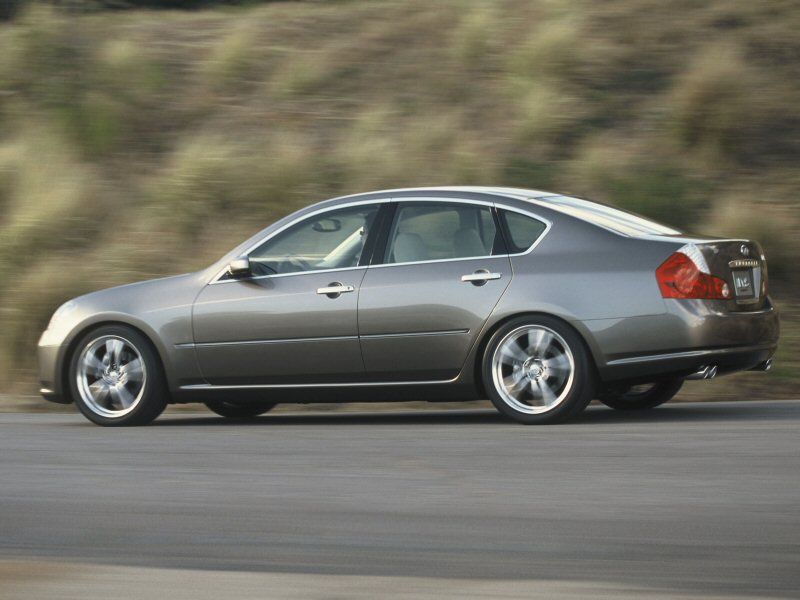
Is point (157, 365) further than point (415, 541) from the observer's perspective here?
Yes

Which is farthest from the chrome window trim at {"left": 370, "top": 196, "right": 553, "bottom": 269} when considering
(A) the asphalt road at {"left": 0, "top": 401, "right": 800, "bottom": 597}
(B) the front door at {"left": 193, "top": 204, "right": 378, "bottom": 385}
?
(A) the asphalt road at {"left": 0, "top": 401, "right": 800, "bottom": 597}

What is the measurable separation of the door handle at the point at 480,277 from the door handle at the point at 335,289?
0.79 m

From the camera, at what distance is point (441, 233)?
902 centimetres

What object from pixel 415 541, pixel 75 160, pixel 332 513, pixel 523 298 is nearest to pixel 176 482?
pixel 332 513

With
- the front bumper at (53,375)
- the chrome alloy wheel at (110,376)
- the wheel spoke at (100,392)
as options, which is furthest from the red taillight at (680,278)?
the front bumper at (53,375)

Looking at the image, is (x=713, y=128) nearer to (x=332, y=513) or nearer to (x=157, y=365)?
(x=157, y=365)

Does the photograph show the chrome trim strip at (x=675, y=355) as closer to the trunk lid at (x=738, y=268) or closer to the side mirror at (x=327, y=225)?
the trunk lid at (x=738, y=268)

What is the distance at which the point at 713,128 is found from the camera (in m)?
16.1

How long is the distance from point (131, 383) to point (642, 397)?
3.60 m

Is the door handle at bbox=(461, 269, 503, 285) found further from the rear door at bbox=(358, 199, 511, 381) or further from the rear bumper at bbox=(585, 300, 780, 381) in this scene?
the rear bumper at bbox=(585, 300, 780, 381)

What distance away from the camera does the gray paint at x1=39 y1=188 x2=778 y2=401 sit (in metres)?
8.42

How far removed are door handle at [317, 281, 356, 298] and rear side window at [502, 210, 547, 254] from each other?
1.08 meters

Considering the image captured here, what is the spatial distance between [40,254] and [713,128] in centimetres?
778

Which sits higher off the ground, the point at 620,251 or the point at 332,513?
the point at 620,251
